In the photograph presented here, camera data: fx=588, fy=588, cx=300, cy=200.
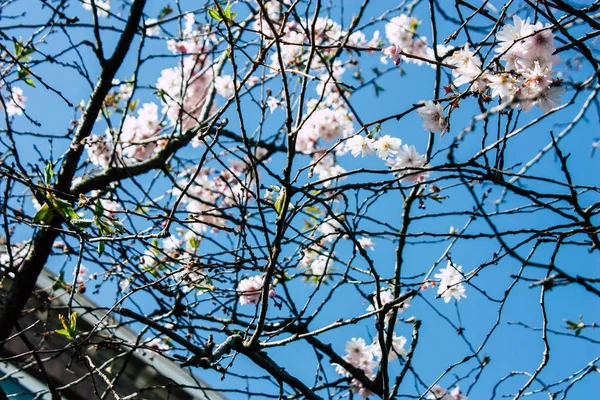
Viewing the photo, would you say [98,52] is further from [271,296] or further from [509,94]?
[509,94]

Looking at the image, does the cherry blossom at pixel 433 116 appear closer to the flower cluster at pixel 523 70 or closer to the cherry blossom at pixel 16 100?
the flower cluster at pixel 523 70

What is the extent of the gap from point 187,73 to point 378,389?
2.28 m

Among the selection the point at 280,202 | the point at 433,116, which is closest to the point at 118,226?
the point at 280,202

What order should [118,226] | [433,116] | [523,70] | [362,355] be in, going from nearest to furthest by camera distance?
[523,70] → [433,116] → [118,226] → [362,355]

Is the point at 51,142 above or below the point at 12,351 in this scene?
above

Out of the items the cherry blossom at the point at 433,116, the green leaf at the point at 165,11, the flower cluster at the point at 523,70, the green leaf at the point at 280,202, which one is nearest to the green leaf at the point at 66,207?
the green leaf at the point at 280,202

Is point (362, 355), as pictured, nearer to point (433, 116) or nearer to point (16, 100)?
point (433, 116)

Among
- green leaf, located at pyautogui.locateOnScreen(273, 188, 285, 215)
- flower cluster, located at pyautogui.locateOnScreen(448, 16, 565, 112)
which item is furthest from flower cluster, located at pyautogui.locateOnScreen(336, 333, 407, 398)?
flower cluster, located at pyautogui.locateOnScreen(448, 16, 565, 112)

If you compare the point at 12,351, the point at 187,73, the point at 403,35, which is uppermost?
the point at 403,35

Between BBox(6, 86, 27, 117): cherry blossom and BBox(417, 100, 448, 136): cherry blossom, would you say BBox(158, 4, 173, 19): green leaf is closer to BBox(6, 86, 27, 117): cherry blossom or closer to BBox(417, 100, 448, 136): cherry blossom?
BBox(6, 86, 27, 117): cherry blossom

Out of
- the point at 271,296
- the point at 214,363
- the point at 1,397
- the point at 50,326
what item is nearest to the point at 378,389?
the point at 271,296

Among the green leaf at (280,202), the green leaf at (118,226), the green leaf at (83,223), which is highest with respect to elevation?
the green leaf at (280,202)

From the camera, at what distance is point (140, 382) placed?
479 cm

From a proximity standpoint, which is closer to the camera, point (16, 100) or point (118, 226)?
point (118, 226)
